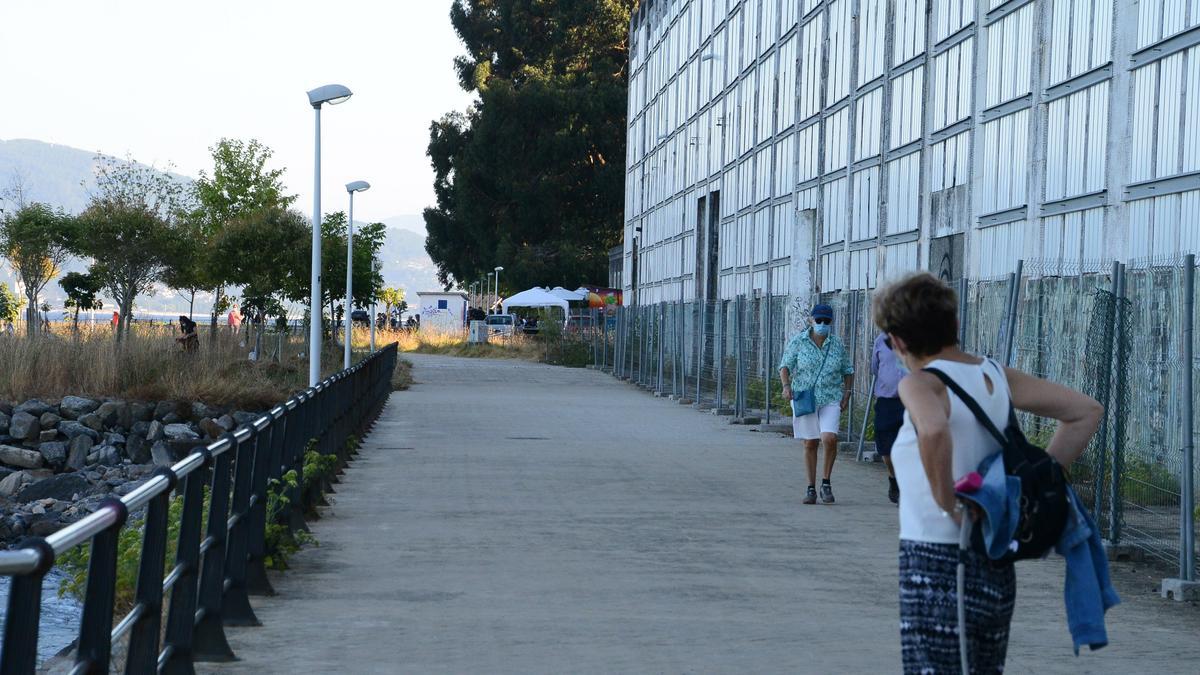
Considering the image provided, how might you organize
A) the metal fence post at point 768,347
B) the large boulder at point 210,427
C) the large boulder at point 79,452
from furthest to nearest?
the large boulder at point 79,452
the large boulder at point 210,427
the metal fence post at point 768,347

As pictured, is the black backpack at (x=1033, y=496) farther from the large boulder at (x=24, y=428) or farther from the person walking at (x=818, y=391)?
the large boulder at (x=24, y=428)

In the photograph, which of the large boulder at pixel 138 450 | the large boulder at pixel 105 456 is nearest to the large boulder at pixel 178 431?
the large boulder at pixel 138 450

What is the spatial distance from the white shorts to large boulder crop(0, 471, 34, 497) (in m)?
15.2

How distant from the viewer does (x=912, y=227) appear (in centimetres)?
2961

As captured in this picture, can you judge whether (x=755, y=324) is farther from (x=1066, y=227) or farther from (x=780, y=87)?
(x=780, y=87)

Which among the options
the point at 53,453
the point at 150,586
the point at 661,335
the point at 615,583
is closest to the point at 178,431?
the point at 53,453

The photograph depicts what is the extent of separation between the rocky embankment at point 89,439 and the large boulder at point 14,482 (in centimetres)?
2

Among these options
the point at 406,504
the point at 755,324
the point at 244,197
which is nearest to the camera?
the point at 406,504

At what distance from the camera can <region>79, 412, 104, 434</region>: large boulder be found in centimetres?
2943

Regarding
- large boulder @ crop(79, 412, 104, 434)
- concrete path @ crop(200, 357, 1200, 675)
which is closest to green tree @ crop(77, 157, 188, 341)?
large boulder @ crop(79, 412, 104, 434)

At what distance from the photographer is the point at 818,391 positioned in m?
14.0

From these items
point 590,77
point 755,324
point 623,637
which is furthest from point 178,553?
point 590,77

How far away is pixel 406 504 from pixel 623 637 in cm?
588

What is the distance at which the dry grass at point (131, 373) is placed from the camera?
101 feet
